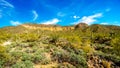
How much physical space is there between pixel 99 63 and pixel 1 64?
18.3ft

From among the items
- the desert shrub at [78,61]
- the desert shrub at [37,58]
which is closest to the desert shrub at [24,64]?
the desert shrub at [37,58]

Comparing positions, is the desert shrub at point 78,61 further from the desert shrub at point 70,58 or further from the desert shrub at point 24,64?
the desert shrub at point 24,64

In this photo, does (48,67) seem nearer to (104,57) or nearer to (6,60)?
(6,60)

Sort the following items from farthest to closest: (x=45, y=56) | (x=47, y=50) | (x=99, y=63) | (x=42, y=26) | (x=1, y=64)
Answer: (x=42, y=26), (x=47, y=50), (x=45, y=56), (x=99, y=63), (x=1, y=64)

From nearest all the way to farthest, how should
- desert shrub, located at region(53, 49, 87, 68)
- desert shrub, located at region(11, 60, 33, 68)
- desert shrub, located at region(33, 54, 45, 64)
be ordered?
desert shrub, located at region(11, 60, 33, 68)
desert shrub, located at region(53, 49, 87, 68)
desert shrub, located at region(33, 54, 45, 64)

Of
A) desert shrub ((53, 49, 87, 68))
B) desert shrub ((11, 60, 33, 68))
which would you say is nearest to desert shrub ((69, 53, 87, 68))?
desert shrub ((53, 49, 87, 68))

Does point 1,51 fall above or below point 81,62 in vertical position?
Answer: above

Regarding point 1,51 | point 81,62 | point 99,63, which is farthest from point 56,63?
point 1,51

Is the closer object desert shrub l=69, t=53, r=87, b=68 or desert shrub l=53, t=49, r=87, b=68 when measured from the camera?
desert shrub l=69, t=53, r=87, b=68

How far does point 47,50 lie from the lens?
12.2m

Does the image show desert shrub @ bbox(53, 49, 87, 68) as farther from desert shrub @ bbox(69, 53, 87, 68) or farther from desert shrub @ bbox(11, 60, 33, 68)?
desert shrub @ bbox(11, 60, 33, 68)

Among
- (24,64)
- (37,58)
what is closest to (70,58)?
(37,58)

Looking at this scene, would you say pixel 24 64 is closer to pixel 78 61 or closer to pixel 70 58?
pixel 70 58

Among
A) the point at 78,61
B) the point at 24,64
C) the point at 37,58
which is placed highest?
the point at 37,58
